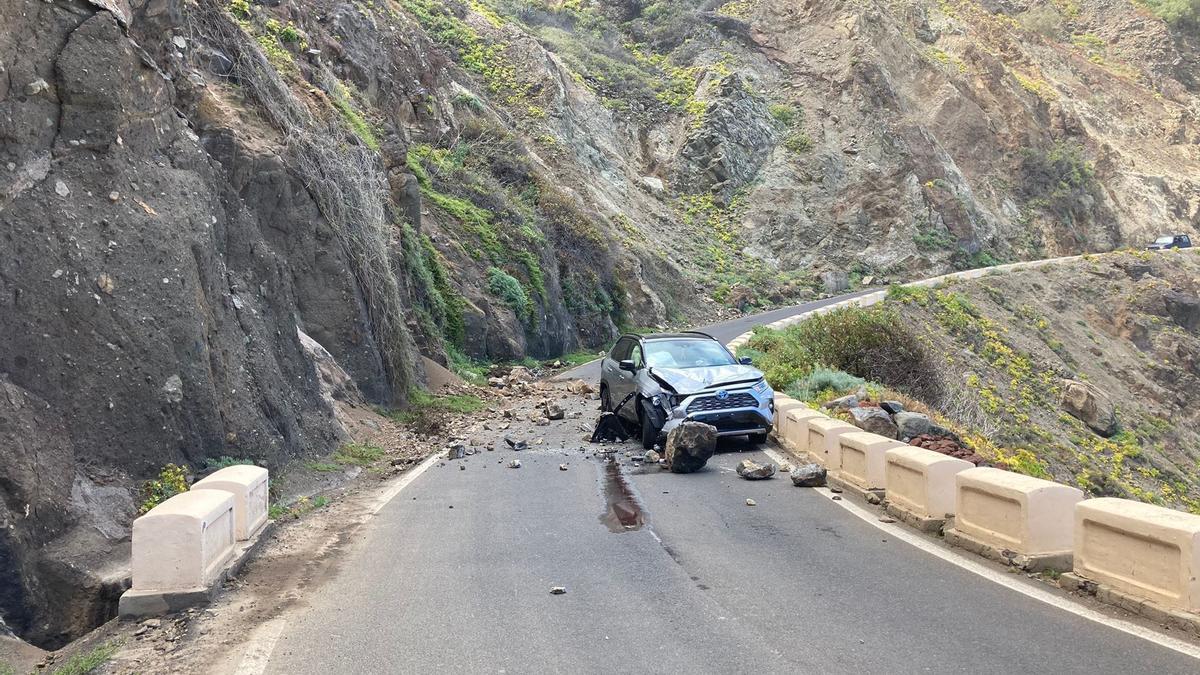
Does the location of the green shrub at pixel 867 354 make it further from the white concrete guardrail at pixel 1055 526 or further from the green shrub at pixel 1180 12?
the green shrub at pixel 1180 12

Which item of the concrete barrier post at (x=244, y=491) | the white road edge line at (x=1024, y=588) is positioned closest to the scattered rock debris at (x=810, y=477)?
the white road edge line at (x=1024, y=588)

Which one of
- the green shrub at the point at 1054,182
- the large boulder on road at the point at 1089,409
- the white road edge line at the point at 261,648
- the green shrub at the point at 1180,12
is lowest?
the large boulder on road at the point at 1089,409

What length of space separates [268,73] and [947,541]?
43.9 feet

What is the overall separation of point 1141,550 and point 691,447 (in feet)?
20.8

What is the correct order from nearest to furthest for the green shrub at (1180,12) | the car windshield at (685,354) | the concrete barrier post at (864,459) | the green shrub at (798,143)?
the concrete barrier post at (864,459) → the car windshield at (685,354) → the green shrub at (798,143) → the green shrub at (1180,12)

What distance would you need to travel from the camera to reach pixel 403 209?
23.5 m

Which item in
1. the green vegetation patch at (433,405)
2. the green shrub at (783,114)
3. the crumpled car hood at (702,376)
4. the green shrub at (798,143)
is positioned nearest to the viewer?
the crumpled car hood at (702,376)

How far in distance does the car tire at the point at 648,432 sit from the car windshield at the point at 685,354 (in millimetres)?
866

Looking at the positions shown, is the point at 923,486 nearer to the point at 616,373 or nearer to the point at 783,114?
the point at 616,373

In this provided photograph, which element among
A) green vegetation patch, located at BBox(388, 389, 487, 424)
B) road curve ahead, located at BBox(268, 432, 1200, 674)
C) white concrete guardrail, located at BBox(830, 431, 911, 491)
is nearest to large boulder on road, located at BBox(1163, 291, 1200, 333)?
green vegetation patch, located at BBox(388, 389, 487, 424)

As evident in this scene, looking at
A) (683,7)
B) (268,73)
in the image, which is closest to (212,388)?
(268,73)

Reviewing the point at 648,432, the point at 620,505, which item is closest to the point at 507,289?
the point at 648,432

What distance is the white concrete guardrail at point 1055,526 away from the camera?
218 inches

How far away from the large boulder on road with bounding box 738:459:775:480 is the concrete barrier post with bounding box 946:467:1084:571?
3656 mm
